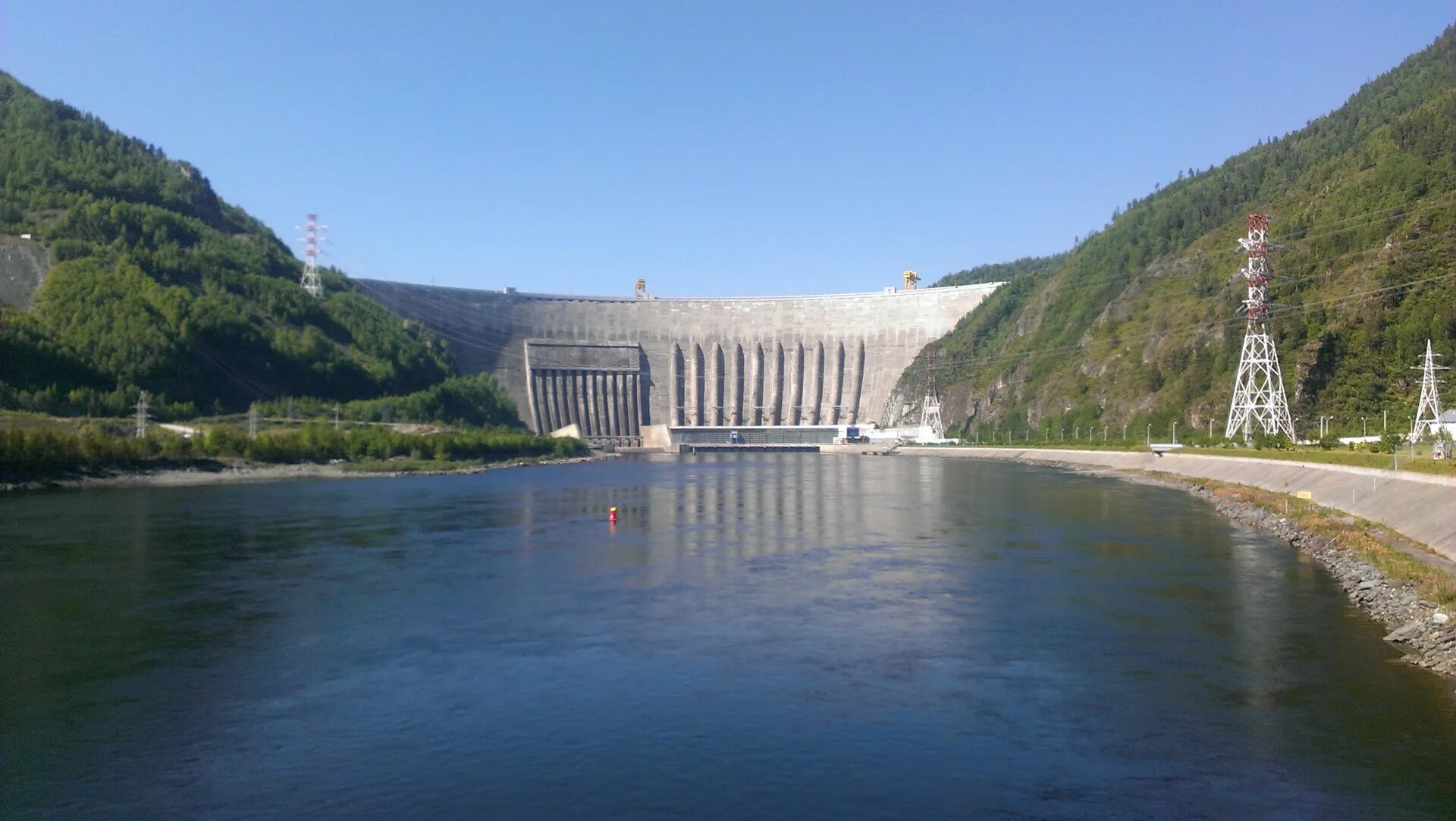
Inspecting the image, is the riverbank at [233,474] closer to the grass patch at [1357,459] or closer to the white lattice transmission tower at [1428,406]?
the grass patch at [1357,459]

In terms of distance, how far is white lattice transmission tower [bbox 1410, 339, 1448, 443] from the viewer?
60.6 meters

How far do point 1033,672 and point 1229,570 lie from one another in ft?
43.9

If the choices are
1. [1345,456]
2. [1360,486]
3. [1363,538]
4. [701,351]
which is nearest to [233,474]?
[1345,456]

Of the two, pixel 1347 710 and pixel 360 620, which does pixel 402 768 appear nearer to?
pixel 360 620

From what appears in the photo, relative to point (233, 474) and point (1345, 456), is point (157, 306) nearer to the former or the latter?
point (233, 474)

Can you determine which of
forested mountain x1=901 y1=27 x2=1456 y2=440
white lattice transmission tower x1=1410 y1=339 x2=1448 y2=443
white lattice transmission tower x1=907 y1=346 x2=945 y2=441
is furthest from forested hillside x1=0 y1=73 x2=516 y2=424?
white lattice transmission tower x1=1410 y1=339 x2=1448 y2=443

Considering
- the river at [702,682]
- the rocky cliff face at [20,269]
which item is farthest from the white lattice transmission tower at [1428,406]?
the rocky cliff face at [20,269]

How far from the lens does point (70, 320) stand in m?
95.0

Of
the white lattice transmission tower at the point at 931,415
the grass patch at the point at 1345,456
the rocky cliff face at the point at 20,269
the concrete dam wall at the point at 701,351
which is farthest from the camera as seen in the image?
the concrete dam wall at the point at 701,351

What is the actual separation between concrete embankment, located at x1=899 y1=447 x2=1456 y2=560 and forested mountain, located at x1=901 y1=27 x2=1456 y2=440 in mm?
15670

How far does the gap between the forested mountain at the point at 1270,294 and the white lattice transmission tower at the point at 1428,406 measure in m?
4.44

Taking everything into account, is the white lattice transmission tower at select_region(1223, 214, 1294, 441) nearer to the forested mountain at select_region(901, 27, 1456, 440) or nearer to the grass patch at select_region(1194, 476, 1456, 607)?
the forested mountain at select_region(901, 27, 1456, 440)

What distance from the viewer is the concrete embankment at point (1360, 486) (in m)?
28.6

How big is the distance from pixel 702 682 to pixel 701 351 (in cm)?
15778
